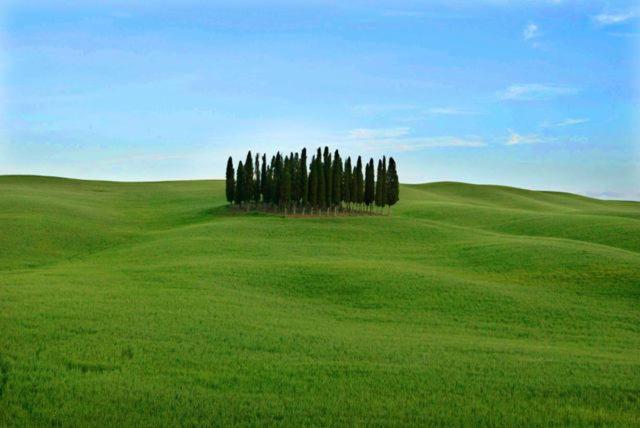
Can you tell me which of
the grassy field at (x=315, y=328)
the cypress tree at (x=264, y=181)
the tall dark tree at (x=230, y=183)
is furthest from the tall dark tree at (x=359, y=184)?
the grassy field at (x=315, y=328)

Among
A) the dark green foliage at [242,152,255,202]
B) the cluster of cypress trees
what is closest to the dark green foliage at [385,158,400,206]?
the cluster of cypress trees

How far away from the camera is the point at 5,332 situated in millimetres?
21609

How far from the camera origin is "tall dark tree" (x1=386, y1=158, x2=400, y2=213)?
8650 cm

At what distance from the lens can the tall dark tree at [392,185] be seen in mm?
86500

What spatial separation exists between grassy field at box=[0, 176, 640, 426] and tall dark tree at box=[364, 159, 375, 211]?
2176 centimetres

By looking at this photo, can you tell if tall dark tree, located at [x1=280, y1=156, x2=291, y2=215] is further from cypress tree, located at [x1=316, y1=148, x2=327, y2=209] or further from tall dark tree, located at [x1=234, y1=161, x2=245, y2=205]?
tall dark tree, located at [x1=234, y1=161, x2=245, y2=205]

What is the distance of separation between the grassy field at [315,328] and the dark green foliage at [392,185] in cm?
2214

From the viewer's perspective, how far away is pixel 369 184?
281 feet

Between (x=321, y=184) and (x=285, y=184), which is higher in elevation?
(x=321, y=184)

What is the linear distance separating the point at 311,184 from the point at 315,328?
5533cm

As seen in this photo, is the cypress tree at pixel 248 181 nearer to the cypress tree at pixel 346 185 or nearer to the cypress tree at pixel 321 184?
the cypress tree at pixel 321 184

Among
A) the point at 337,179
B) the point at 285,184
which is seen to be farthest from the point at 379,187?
the point at 285,184

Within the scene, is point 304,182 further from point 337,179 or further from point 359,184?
point 359,184

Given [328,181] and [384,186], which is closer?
[328,181]
